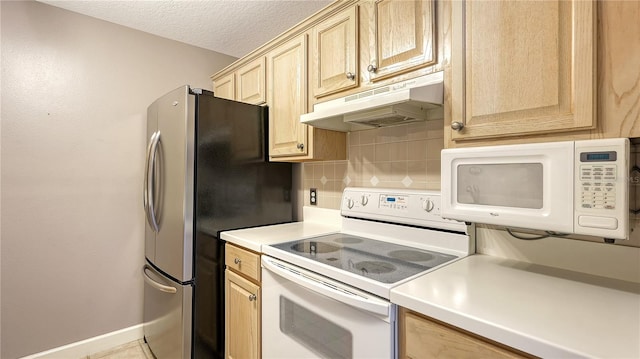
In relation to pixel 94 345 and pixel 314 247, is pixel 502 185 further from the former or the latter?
pixel 94 345

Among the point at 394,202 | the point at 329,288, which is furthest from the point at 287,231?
the point at 329,288

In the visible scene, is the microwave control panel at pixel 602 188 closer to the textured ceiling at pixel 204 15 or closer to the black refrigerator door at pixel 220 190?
the black refrigerator door at pixel 220 190

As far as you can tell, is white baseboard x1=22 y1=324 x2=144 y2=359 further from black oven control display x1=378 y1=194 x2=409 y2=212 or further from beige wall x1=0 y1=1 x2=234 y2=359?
black oven control display x1=378 y1=194 x2=409 y2=212

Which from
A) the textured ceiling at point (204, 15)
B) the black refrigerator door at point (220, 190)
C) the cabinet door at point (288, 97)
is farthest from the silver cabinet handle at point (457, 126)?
the textured ceiling at point (204, 15)

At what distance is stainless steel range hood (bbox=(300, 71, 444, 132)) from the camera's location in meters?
1.14

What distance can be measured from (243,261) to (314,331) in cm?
58

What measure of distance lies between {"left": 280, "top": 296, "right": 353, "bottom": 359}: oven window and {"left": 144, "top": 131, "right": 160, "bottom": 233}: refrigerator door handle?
109 cm

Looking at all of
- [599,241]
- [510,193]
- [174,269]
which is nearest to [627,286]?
[599,241]

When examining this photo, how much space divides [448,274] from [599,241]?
0.51 metres

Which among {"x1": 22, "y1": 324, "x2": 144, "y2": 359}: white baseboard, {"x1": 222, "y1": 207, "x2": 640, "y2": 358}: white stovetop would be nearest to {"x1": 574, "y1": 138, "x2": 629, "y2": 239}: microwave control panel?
{"x1": 222, "y1": 207, "x2": 640, "y2": 358}: white stovetop

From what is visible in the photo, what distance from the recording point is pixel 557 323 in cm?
68

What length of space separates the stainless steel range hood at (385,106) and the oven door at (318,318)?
0.72 meters

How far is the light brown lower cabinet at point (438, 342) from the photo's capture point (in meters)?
0.71

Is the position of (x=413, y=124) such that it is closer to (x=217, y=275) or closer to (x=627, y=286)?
(x=627, y=286)
